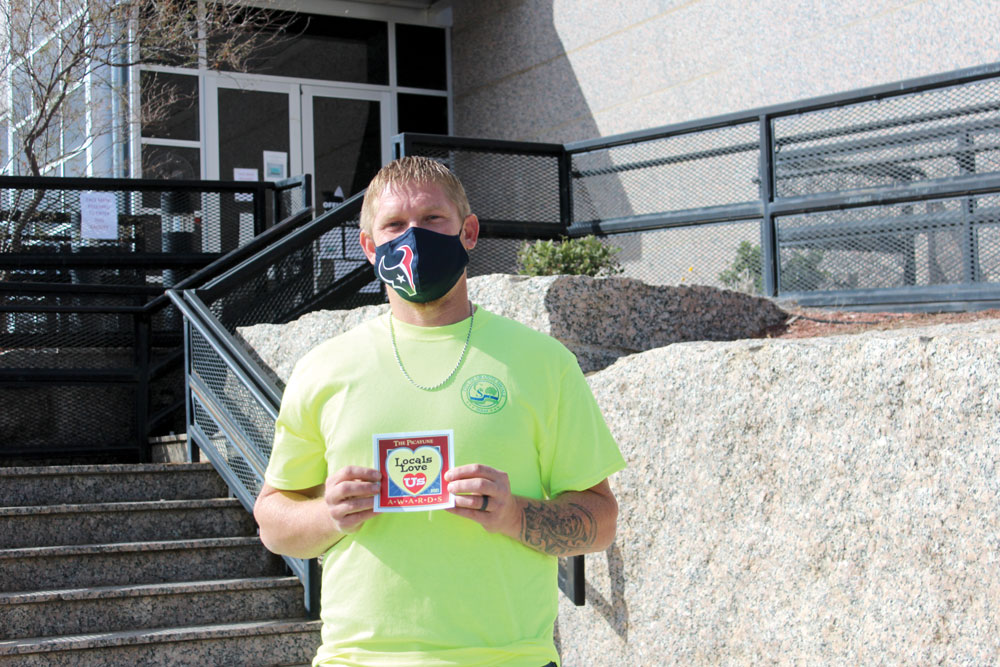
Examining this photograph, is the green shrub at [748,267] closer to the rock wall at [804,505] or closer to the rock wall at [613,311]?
the rock wall at [613,311]

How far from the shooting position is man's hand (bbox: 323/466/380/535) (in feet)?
6.88

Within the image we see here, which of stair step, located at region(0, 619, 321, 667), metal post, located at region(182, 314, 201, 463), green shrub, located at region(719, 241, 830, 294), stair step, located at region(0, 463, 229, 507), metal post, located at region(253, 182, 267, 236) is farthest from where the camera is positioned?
metal post, located at region(253, 182, 267, 236)

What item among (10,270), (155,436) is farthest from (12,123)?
(155,436)

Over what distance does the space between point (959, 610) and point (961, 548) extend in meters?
0.17

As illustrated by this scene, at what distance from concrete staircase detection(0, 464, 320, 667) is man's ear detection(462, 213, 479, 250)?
3787mm

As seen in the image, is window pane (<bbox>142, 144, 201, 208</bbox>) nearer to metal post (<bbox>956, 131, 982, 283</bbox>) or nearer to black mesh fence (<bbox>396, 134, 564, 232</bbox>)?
black mesh fence (<bbox>396, 134, 564, 232</bbox>)

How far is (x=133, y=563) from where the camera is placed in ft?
20.4

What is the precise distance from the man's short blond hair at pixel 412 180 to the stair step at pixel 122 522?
4.65 metres

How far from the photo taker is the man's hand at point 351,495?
210 cm

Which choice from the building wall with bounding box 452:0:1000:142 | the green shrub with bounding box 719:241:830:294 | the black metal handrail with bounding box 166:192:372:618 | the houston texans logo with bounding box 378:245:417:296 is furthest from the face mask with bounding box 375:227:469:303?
the building wall with bounding box 452:0:1000:142

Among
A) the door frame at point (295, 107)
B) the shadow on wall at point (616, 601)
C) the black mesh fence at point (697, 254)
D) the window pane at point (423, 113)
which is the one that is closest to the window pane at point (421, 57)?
the window pane at point (423, 113)

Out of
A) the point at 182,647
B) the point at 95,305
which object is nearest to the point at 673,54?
the point at 95,305

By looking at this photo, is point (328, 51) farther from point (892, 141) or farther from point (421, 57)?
point (892, 141)

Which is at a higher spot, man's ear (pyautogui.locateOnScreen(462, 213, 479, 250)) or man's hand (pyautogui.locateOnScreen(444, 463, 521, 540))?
man's ear (pyautogui.locateOnScreen(462, 213, 479, 250))
